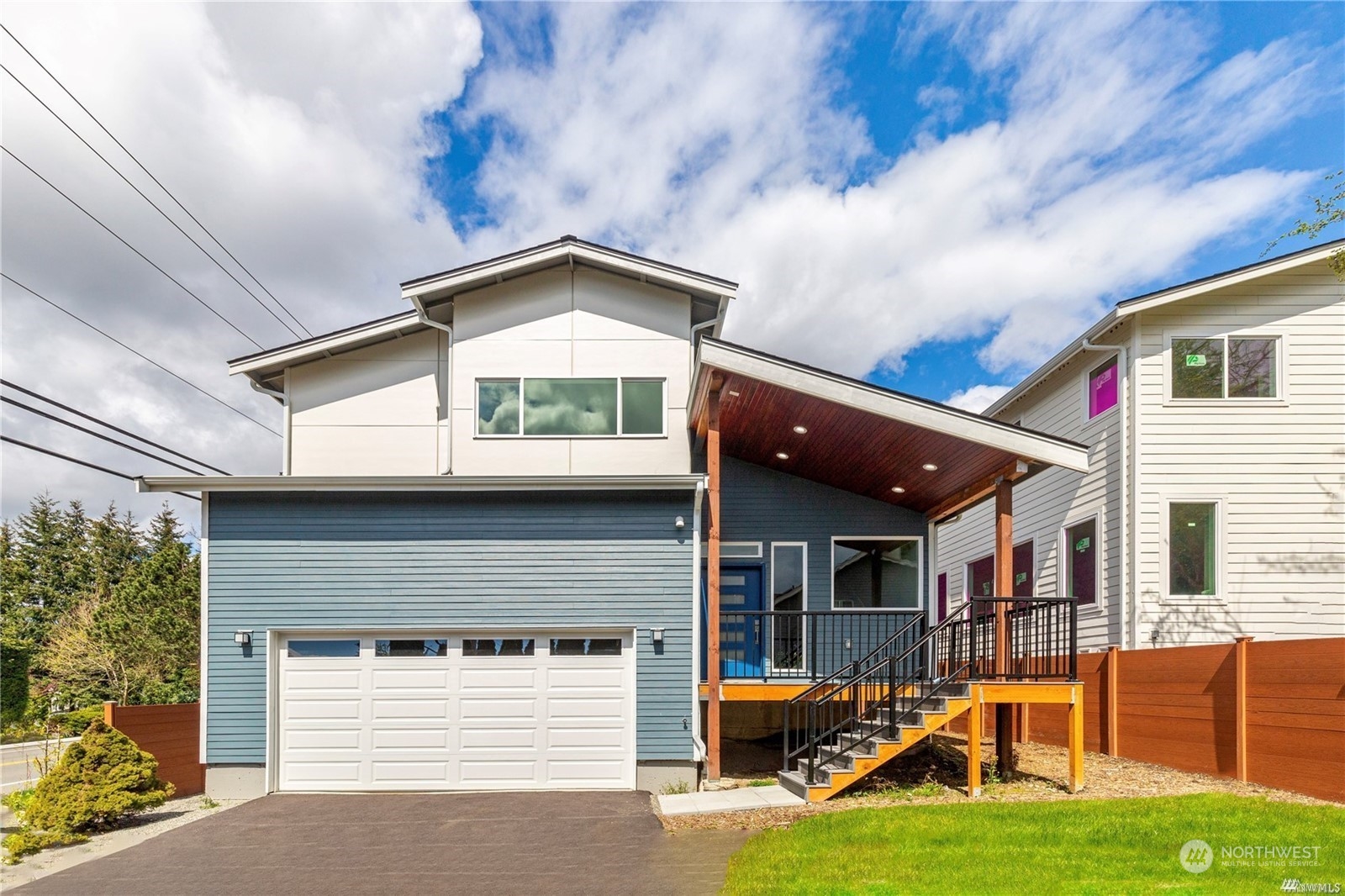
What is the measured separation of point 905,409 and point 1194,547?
5.60 meters

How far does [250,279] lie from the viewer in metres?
18.2

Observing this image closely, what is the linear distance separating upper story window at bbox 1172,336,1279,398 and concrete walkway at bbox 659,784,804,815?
8.05 meters

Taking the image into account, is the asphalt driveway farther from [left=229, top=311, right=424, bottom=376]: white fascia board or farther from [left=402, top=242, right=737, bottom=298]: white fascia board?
[left=402, top=242, right=737, bottom=298]: white fascia board

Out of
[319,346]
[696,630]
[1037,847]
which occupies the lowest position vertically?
[1037,847]

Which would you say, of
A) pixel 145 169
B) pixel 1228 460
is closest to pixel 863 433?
pixel 1228 460

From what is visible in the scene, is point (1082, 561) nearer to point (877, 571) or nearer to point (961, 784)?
point (877, 571)

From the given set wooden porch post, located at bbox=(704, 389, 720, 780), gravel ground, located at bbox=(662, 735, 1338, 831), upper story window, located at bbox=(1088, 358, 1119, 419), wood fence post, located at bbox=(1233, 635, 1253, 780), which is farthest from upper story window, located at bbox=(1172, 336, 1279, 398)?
wooden porch post, located at bbox=(704, 389, 720, 780)

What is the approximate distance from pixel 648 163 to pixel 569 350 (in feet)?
14.9

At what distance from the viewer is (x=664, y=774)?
405 inches

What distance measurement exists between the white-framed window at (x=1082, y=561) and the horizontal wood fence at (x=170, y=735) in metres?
12.0

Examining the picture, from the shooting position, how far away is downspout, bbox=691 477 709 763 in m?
10.2

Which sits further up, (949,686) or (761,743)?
(949,686)

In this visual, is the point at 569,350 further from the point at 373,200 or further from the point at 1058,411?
the point at 1058,411

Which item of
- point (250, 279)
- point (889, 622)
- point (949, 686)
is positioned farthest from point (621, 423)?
point (250, 279)
